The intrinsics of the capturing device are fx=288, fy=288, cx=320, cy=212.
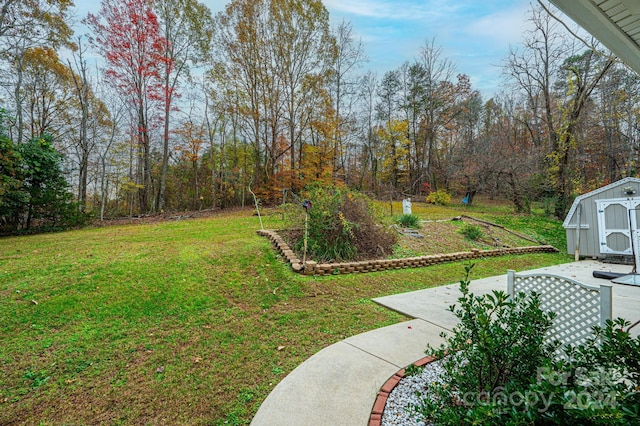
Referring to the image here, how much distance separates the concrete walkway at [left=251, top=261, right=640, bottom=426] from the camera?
1804mm

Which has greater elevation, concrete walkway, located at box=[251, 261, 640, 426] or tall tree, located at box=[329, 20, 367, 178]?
tall tree, located at box=[329, 20, 367, 178]

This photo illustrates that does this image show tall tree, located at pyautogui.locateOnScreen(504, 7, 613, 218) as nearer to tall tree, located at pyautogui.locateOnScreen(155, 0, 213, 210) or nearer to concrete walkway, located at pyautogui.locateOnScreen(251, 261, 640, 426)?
concrete walkway, located at pyautogui.locateOnScreen(251, 261, 640, 426)

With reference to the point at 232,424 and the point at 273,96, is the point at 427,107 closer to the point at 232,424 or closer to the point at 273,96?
the point at 273,96

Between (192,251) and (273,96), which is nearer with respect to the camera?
(192,251)

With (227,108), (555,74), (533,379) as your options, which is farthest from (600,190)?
(227,108)

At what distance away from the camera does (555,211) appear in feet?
37.8

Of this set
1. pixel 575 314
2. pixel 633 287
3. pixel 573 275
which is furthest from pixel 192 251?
pixel 633 287

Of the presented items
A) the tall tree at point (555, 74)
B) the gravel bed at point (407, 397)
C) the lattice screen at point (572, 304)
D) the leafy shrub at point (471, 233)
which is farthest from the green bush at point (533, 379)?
the tall tree at point (555, 74)

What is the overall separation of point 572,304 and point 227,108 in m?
14.6

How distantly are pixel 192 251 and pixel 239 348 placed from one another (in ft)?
10.4

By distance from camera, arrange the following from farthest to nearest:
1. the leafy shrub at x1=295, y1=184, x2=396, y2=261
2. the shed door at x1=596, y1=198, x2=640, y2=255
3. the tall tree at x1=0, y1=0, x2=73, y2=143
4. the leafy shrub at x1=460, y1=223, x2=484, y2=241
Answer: the tall tree at x1=0, y1=0, x2=73, y2=143 → the leafy shrub at x1=460, y1=223, x2=484, y2=241 → the shed door at x1=596, y1=198, x2=640, y2=255 → the leafy shrub at x1=295, y1=184, x2=396, y2=261

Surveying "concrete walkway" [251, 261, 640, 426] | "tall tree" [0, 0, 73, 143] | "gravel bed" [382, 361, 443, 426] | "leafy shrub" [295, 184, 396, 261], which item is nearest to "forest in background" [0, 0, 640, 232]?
"tall tree" [0, 0, 73, 143]

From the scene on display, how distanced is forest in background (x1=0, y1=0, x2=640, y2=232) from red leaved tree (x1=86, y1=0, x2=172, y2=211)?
0.04 meters

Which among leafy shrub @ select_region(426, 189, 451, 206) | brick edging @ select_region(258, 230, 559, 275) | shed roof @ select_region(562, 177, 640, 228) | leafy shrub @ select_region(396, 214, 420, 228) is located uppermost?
leafy shrub @ select_region(426, 189, 451, 206)
